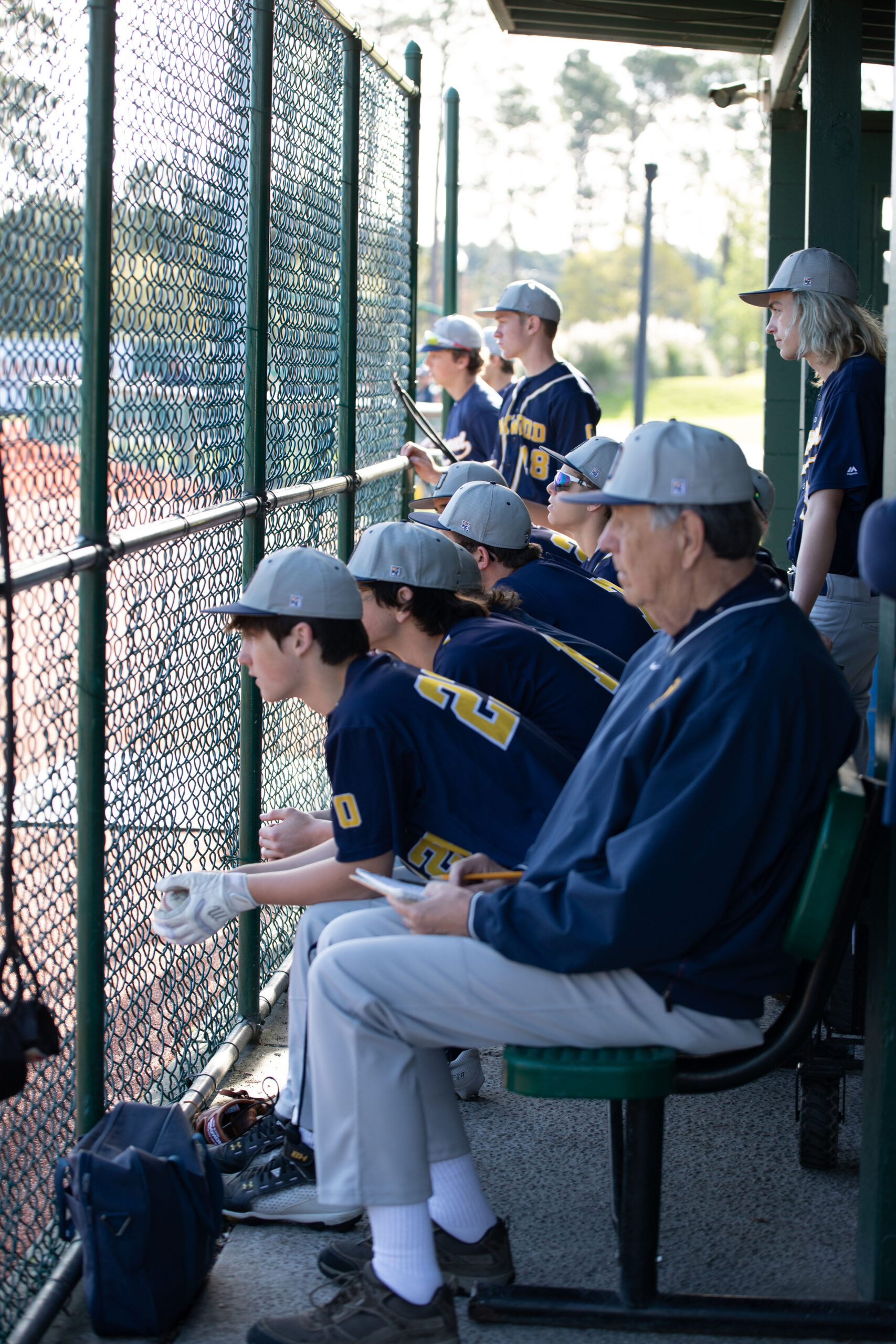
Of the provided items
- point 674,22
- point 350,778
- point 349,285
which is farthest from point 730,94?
point 350,778

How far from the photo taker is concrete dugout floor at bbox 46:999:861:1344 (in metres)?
2.91

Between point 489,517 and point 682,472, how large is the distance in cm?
202

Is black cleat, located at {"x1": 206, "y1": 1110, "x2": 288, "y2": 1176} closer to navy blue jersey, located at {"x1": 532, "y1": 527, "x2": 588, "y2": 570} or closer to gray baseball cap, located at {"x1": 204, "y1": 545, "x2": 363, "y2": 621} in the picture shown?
gray baseball cap, located at {"x1": 204, "y1": 545, "x2": 363, "y2": 621}

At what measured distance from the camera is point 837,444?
446cm

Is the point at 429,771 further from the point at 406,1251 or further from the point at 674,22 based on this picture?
the point at 674,22

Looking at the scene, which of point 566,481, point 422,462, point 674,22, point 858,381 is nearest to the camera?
point 858,381

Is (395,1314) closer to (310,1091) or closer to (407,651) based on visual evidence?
(310,1091)

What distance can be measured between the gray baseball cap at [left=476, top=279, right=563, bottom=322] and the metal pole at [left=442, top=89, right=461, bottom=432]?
2.06 m

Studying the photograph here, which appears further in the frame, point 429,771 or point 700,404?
point 700,404

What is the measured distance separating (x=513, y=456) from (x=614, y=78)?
70345 mm

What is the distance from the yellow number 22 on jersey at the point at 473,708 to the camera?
307 cm

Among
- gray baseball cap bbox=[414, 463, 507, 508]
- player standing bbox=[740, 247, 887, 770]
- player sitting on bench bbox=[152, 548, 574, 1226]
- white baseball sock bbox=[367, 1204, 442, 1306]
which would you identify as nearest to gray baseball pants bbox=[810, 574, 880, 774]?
player standing bbox=[740, 247, 887, 770]

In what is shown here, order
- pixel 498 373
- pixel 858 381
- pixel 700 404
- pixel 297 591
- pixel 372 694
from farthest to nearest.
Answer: pixel 700 404 → pixel 498 373 → pixel 858 381 → pixel 297 591 → pixel 372 694

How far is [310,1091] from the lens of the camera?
128 inches
